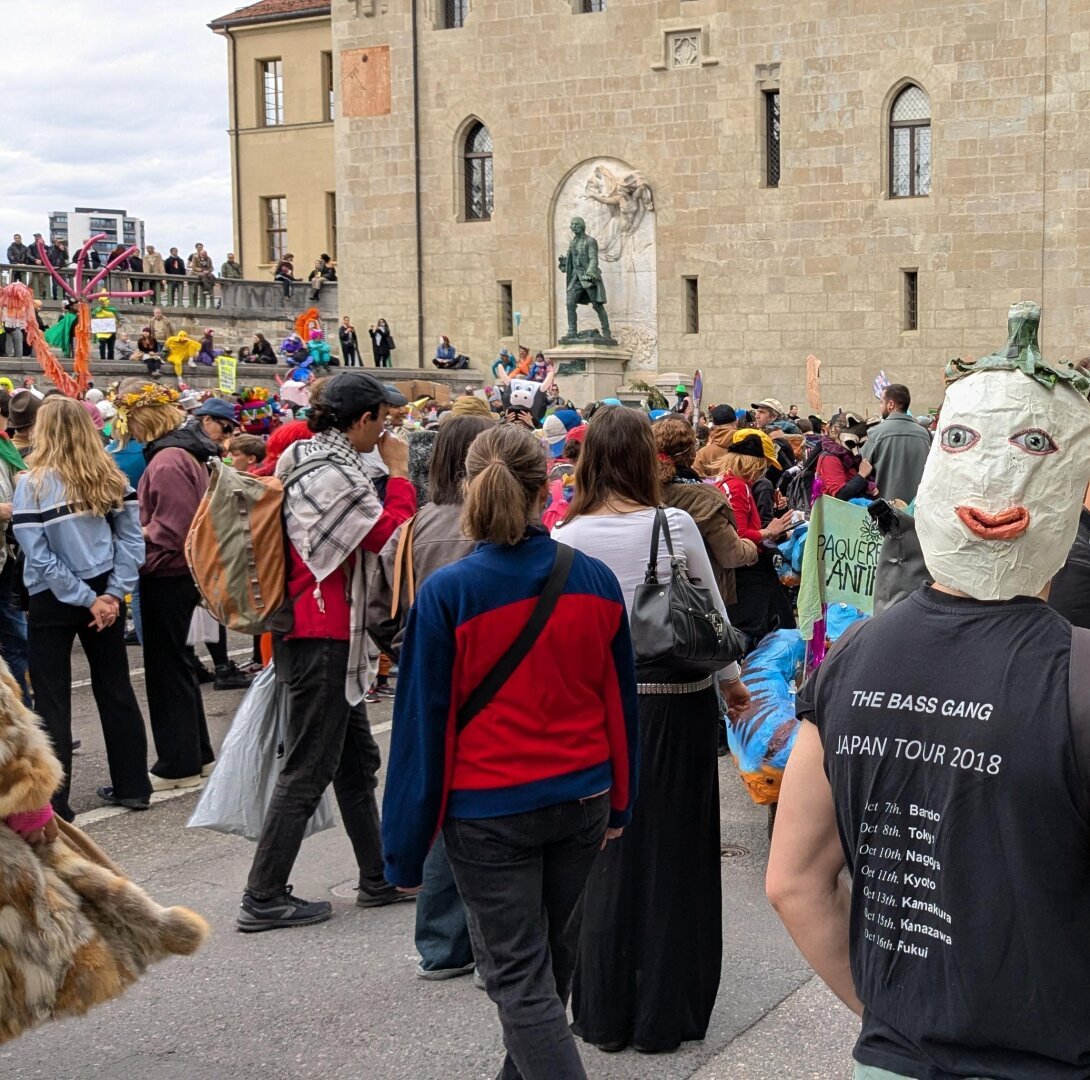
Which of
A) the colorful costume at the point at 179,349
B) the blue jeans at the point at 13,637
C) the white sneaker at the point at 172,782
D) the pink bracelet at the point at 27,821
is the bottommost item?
the white sneaker at the point at 172,782

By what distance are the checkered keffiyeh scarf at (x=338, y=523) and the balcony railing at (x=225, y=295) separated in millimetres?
26583

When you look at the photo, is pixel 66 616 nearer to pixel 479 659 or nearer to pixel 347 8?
pixel 479 659

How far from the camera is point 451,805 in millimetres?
3670

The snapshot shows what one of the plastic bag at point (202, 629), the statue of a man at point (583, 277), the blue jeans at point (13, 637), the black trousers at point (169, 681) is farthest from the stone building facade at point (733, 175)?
the blue jeans at point (13, 637)

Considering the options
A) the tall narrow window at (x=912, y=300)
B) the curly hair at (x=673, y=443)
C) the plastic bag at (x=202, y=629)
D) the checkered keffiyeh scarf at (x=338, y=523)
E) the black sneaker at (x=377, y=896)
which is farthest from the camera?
the tall narrow window at (x=912, y=300)

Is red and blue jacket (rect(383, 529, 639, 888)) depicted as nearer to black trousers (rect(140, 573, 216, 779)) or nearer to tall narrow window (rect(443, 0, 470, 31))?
black trousers (rect(140, 573, 216, 779))

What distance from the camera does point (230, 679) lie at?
10586 mm

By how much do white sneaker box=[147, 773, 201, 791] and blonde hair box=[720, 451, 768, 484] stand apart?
321cm

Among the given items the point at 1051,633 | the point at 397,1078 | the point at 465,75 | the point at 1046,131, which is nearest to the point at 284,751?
the point at 397,1078

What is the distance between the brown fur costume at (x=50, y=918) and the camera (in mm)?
3557

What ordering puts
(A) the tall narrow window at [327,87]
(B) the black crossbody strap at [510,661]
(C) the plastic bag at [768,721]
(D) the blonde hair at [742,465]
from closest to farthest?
(B) the black crossbody strap at [510,661] → (C) the plastic bag at [768,721] → (D) the blonde hair at [742,465] → (A) the tall narrow window at [327,87]

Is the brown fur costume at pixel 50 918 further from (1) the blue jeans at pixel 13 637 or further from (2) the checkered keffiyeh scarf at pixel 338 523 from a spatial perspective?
(1) the blue jeans at pixel 13 637

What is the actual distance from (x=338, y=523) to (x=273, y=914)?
1.39 m

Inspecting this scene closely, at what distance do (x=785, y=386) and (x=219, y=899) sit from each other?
2499cm
